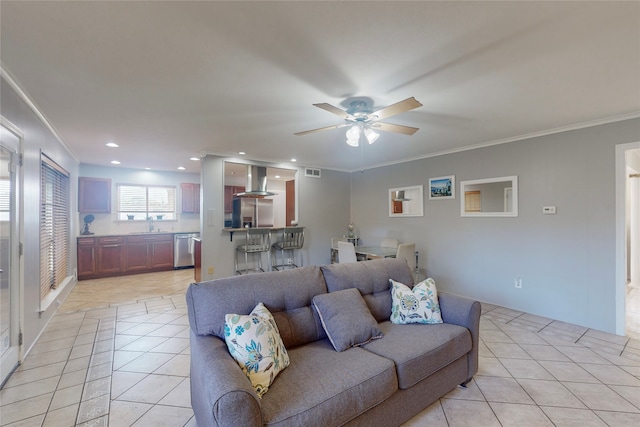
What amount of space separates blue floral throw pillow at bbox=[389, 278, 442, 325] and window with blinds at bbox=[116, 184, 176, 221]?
21.3 feet

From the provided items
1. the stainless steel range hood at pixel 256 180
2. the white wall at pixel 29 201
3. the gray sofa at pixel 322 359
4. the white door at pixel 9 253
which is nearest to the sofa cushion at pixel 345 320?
the gray sofa at pixel 322 359

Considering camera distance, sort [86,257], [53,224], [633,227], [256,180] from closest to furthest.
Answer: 1. [53,224]
2. [633,227]
3. [256,180]
4. [86,257]

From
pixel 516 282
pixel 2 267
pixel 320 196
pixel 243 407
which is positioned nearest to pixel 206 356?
pixel 243 407

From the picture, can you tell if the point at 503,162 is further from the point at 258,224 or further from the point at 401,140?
the point at 258,224

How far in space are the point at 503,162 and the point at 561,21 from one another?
2776mm

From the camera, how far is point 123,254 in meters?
6.14

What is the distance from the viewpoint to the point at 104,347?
9.39ft

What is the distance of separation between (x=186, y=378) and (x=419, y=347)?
6.11 ft

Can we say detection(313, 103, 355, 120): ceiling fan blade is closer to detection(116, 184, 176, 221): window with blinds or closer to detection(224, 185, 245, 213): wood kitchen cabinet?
detection(224, 185, 245, 213): wood kitchen cabinet

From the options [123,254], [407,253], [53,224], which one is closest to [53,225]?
[53,224]

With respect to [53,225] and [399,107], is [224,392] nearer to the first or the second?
[399,107]

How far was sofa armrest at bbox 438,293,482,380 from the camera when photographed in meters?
2.20

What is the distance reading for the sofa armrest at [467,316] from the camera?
2.20 meters

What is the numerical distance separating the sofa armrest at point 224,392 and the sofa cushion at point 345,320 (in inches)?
28.3
